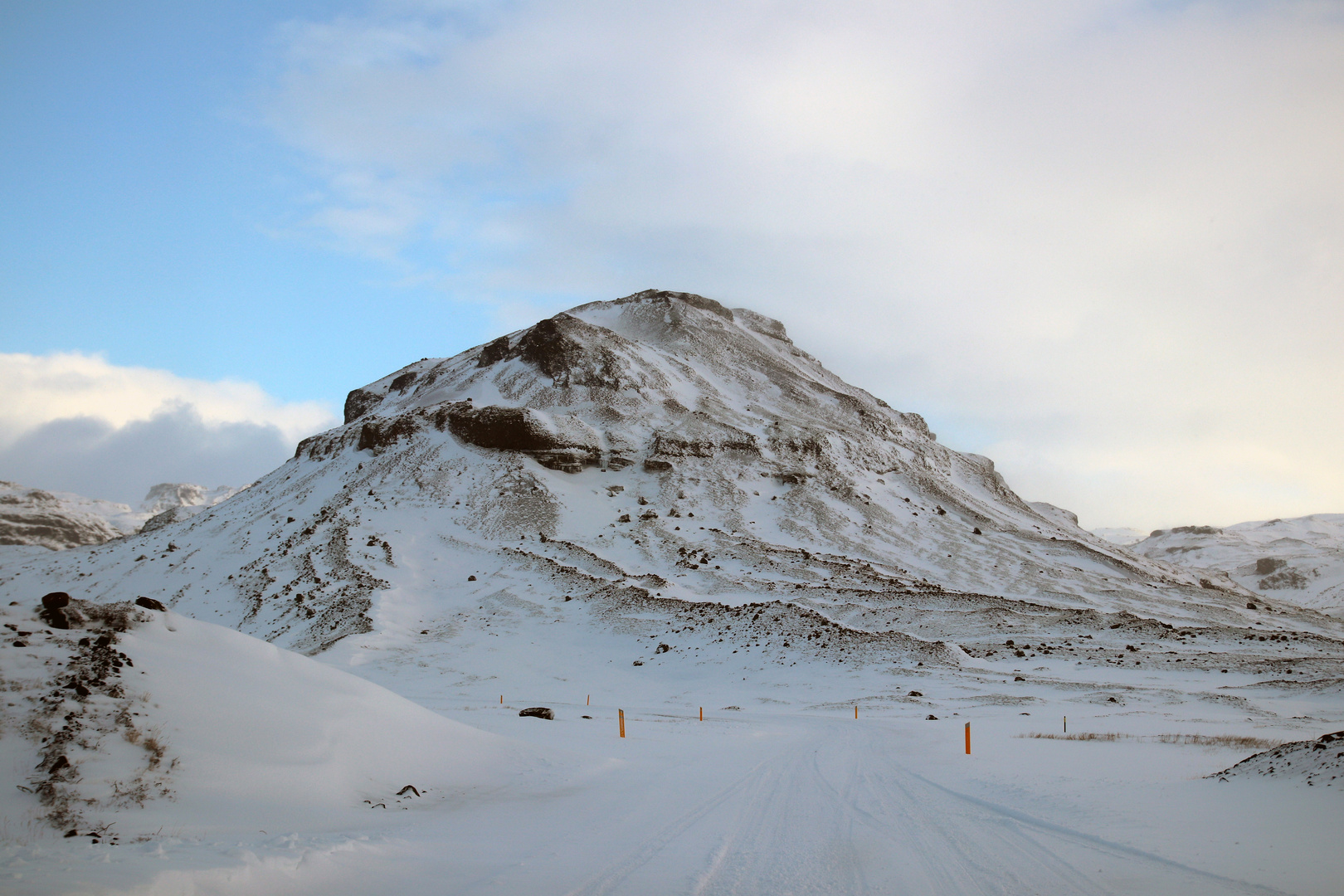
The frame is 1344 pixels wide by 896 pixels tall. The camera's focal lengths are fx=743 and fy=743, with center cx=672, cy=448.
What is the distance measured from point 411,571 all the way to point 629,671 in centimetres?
2249

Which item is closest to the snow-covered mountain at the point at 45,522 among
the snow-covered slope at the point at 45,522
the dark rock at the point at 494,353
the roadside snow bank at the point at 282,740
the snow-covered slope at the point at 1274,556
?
the snow-covered slope at the point at 45,522

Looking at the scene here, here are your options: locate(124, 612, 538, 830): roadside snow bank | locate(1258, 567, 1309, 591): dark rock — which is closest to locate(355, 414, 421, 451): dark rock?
locate(124, 612, 538, 830): roadside snow bank

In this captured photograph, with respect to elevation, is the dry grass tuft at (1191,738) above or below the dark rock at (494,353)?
below

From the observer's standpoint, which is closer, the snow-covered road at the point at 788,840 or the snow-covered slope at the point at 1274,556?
the snow-covered road at the point at 788,840

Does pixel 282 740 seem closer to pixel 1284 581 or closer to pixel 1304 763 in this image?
pixel 1304 763

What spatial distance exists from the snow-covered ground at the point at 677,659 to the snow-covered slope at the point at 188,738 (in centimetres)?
7

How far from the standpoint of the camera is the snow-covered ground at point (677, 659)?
27.2ft

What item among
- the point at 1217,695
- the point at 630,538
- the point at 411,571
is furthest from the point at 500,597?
the point at 1217,695

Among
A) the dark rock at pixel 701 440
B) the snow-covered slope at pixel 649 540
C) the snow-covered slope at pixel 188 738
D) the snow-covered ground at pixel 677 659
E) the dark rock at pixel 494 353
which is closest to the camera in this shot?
the snow-covered slope at pixel 188 738

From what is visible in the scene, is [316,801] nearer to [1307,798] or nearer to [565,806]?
[565,806]

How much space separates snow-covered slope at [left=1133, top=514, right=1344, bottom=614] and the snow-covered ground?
40.8 metres

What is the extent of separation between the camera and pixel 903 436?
94.0 metres

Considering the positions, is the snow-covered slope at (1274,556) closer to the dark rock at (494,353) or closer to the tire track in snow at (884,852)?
the tire track in snow at (884,852)

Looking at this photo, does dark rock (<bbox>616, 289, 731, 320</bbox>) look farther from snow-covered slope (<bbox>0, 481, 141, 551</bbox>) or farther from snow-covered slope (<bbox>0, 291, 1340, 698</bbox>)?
snow-covered slope (<bbox>0, 481, 141, 551</bbox>)
